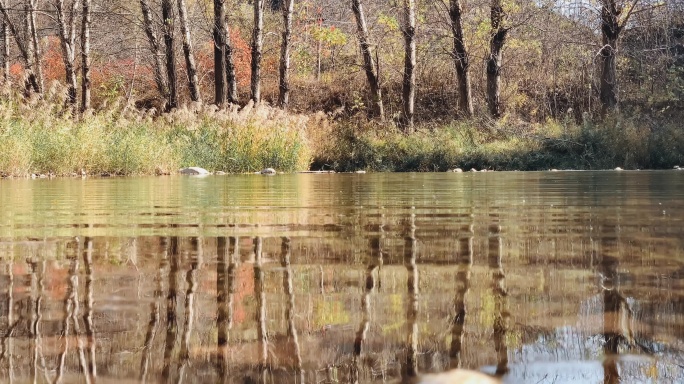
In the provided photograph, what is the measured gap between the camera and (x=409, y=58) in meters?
26.5

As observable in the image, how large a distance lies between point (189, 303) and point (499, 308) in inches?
28.4

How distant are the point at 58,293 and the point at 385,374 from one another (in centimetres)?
108

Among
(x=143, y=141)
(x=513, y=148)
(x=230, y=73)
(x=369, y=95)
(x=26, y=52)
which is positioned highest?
(x=26, y=52)

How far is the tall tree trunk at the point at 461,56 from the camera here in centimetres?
2598

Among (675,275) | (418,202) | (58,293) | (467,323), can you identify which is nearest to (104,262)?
(58,293)

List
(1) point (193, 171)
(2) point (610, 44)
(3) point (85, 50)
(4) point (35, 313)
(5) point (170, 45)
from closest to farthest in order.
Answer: (4) point (35, 313) → (1) point (193, 171) → (2) point (610, 44) → (5) point (170, 45) → (3) point (85, 50)

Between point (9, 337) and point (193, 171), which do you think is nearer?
point (9, 337)

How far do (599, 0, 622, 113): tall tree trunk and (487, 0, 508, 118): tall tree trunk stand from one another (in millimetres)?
3068

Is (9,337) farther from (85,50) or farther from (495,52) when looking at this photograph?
(85,50)

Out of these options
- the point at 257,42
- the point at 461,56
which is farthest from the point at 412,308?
the point at 461,56

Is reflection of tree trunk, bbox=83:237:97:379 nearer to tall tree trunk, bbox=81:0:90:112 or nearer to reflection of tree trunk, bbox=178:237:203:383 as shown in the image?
reflection of tree trunk, bbox=178:237:203:383

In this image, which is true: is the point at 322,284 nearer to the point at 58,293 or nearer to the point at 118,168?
the point at 58,293

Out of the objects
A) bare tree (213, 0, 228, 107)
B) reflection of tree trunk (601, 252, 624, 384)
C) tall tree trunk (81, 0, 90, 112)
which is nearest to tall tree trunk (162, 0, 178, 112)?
bare tree (213, 0, 228, 107)

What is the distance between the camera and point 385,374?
4.34 ft
